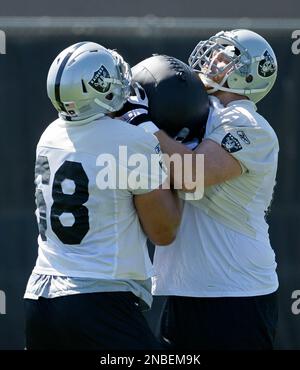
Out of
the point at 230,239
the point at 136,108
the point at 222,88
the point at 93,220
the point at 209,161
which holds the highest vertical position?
the point at 222,88

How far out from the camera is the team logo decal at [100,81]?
3807 millimetres

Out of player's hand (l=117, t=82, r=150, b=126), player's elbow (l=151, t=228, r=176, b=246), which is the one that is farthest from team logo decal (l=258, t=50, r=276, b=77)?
player's elbow (l=151, t=228, r=176, b=246)

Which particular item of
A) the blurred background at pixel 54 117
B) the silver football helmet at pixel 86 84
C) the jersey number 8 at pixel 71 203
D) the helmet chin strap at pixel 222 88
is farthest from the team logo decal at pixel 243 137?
the blurred background at pixel 54 117

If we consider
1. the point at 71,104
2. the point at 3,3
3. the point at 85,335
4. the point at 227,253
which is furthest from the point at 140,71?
the point at 3,3

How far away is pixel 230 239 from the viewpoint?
164 inches

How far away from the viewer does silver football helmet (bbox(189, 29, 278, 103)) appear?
4.21 metres

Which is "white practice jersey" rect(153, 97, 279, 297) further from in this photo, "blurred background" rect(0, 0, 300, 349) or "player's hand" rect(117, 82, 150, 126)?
"blurred background" rect(0, 0, 300, 349)

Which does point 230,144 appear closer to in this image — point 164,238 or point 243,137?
point 243,137

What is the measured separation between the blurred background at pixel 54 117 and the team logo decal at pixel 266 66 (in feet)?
6.05

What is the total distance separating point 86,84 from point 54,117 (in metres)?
2.33

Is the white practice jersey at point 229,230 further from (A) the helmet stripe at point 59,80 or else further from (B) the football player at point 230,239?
(A) the helmet stripe at point 59,80

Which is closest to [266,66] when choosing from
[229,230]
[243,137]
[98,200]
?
[243,137]

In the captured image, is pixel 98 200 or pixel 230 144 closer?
pixel 98 200

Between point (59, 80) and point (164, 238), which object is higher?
point (59, 80)
